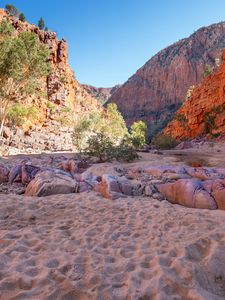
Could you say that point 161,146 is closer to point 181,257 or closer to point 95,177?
point 95,177

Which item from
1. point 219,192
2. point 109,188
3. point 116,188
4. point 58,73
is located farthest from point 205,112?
point 109,188

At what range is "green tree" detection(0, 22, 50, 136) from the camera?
1742cm

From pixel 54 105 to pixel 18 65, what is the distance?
25357 mm

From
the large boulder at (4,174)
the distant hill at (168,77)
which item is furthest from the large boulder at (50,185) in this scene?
the distant hill at (168,77)

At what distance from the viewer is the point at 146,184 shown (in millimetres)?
7418

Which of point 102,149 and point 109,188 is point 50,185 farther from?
point 102,149

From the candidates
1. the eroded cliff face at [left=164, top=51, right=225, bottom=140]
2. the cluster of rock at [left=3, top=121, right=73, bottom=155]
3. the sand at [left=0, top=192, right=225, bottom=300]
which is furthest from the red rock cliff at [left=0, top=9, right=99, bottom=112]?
the sand at [left=0, top=192, right=225, bottom=300]

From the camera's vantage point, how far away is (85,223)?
182 inches

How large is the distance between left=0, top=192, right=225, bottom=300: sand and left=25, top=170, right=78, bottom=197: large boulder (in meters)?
1.06

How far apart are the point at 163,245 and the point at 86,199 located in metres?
2.92

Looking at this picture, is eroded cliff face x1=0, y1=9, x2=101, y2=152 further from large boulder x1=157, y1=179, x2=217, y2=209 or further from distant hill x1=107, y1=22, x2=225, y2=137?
distant hill x1=107, y1=22, x2=225, y2=137

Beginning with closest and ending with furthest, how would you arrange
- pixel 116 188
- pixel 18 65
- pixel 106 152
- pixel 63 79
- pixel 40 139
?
pixel 116 188 < pixel 106 152 < pixel 18 65 < pixel 40 139 < pixel 63 79

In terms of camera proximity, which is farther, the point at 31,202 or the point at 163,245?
the point at 31,202

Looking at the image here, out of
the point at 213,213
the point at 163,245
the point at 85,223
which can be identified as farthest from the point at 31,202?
the point at 213,213
